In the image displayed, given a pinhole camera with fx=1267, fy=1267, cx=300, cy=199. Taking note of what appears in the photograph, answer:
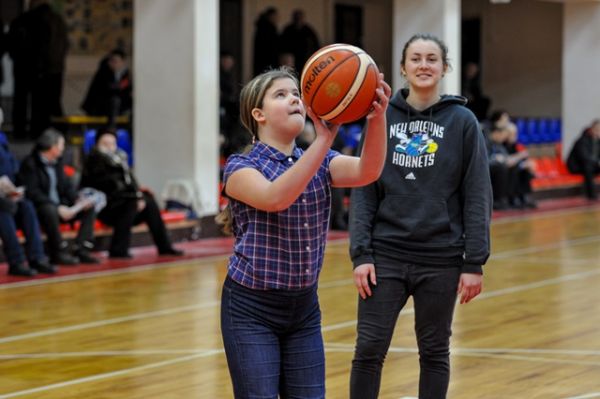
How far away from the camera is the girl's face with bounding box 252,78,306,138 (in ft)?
14.1

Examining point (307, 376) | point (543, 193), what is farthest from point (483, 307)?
point (543, 193)

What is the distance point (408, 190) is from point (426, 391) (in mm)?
852

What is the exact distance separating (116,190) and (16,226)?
1298 millimetres

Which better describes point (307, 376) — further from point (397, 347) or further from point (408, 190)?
point (397, 347)

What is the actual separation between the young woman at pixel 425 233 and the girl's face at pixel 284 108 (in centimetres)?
110

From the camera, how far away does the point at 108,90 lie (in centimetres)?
1766

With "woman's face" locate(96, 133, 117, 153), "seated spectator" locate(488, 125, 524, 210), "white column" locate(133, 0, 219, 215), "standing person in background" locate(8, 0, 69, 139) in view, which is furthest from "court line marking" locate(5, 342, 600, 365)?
"seated spectator" locate(488, 125, 524, 210)

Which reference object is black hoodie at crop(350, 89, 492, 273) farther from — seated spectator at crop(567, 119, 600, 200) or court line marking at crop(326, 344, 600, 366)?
seated spectator at crop(567, 119, 600, 200)

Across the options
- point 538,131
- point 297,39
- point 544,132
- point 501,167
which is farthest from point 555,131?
point 297,39

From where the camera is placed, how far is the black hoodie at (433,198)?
5262mm

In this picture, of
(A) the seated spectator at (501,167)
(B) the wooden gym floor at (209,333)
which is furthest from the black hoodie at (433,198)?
(A) the seated spectator at (501,167)

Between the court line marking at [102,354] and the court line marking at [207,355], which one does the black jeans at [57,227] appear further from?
the court line marking at [207,355]

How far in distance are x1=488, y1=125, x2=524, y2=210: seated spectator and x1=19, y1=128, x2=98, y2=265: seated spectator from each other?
7.69m

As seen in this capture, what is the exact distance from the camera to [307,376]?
14.1 ft
